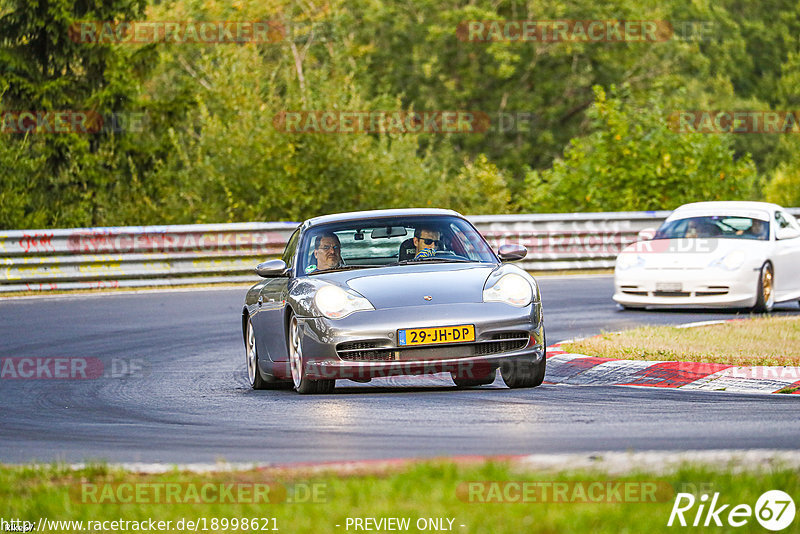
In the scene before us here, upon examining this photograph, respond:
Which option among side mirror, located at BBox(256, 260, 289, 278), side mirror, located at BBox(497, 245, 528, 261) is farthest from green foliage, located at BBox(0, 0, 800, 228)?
side mirror, located at BBox(497, 245, 528, 261)

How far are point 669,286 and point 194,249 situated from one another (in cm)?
906

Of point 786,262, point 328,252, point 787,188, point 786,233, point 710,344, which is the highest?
point 328,252

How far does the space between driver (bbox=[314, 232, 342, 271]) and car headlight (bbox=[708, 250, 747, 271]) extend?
7.26 meters

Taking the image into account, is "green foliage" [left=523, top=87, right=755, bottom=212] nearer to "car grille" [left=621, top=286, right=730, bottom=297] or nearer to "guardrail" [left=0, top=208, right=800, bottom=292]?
"guardrail" [left=0, top=208, right=800, bottom=292]

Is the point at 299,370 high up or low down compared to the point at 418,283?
down

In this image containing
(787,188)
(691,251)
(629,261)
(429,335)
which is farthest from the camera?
(787,188)

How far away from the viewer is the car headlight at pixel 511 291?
980 cm

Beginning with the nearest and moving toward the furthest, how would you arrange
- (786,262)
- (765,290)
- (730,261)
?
(730,261) → (765,290) → (786,262)

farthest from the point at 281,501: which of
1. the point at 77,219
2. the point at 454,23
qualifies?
the point at 454,23

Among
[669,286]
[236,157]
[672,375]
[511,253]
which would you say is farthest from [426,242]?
[236,157]

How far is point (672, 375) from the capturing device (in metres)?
10.6

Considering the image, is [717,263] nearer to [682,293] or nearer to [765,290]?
[682,293]

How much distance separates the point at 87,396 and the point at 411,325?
2826 millimetres

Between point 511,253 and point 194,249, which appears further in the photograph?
point 194,249
